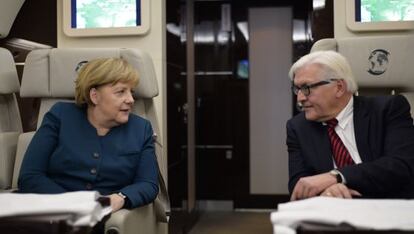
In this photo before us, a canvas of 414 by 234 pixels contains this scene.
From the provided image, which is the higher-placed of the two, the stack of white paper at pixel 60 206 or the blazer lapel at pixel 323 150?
the blazer lapel at pixel 323 150

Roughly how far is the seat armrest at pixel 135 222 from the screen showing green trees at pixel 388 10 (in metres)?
1.55

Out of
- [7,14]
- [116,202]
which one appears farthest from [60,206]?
[7,14]

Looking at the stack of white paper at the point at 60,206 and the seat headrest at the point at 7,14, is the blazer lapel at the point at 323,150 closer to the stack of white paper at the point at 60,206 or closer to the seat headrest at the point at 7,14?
the stack of white paper at the point at 60,206

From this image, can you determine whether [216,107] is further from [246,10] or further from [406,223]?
[406,223]

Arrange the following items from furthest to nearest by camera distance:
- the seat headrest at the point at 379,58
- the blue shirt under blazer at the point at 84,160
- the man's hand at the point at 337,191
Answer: the seat headrest at the point at 379,58, the blue shirt under blazer at the point at 84,160, the man's hand at the point at 337,191

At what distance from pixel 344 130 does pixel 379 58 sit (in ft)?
1.59

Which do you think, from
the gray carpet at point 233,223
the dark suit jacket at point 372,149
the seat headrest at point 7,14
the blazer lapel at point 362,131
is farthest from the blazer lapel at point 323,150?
the gray carpet at point 233,223

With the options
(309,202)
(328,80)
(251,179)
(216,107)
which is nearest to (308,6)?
(216,107)

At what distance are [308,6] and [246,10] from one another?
61 centimetres

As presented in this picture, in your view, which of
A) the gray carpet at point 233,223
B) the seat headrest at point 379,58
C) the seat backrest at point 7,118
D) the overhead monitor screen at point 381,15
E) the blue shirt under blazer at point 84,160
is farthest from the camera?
the gray carpet at point 233,223

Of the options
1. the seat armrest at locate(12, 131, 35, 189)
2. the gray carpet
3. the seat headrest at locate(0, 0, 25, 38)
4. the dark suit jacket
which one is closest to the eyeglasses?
the dark suit jacket

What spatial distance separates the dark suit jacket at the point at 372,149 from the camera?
5.19 feet

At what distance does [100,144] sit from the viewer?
186cm

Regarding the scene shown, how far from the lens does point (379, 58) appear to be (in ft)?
6.61
